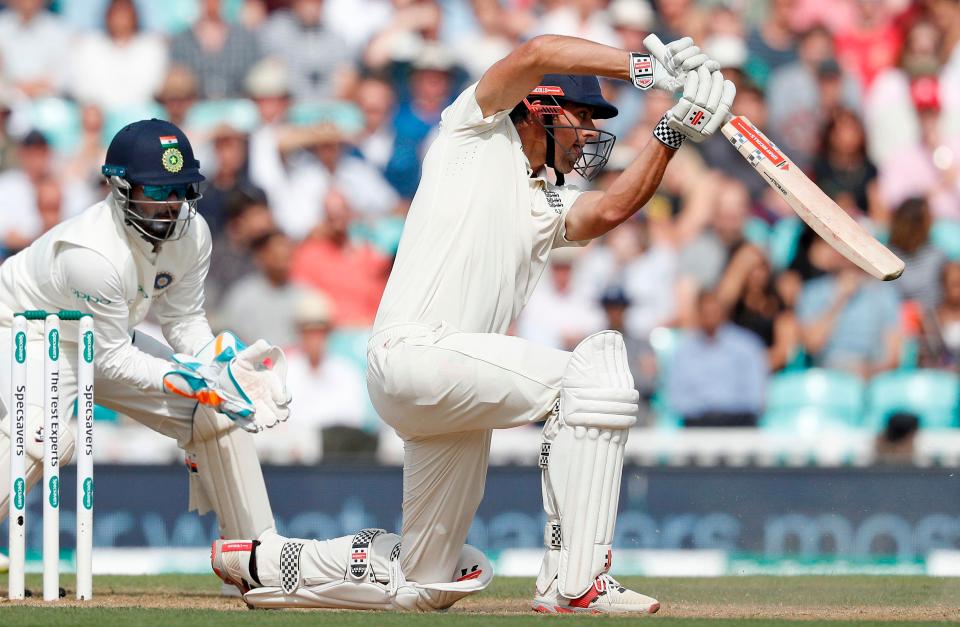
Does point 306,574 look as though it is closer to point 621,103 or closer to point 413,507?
point 413,507

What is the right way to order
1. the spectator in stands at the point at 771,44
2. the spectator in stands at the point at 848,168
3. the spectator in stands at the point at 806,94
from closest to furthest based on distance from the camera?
the spectator in stands at the point at 848,168, the spectator in stands at the point at 806,94, the spectator in stands at the point at 771,44

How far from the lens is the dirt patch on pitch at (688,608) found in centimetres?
471

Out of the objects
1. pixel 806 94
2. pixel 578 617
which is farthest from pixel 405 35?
pixel 578 617

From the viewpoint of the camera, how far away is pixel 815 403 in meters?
9.15

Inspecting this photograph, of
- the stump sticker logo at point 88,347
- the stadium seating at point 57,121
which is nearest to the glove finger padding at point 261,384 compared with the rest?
the stump sticker logo at point 88,347

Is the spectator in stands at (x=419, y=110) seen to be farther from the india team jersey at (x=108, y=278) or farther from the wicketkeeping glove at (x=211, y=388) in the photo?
the wicketkeeping glove at (x=211, y=388)

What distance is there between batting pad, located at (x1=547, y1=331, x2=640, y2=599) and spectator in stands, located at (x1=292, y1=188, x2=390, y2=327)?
5.29 metres

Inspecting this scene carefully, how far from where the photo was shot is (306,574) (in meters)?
5.13

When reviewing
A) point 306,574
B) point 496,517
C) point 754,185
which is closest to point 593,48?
point 306,574

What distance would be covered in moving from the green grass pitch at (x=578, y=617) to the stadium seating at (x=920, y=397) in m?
2.66

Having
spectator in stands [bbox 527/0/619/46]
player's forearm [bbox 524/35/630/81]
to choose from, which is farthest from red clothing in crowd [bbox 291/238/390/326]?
player's forearm [bbox 524/35/630/81]

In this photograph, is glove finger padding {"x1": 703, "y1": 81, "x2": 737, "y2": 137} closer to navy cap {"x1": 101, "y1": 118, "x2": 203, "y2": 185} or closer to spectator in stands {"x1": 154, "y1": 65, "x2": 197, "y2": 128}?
navy cap {"x1": 101, "y1": 118, "x2": 203, "y2": 185}

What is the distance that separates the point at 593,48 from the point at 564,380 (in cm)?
99

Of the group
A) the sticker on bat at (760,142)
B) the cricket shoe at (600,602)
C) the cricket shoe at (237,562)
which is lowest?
the cricket shoe at (600,602)
